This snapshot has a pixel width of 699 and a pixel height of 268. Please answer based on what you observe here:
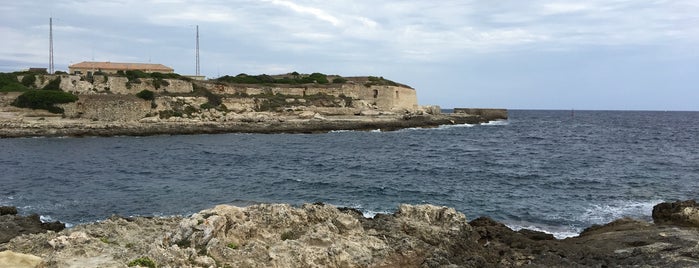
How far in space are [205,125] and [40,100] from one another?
15956mm

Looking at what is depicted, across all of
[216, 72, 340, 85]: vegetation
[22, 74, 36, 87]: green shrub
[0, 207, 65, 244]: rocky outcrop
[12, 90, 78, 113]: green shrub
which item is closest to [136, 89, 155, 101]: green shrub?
[12, 90, 78, 113]: green shrub

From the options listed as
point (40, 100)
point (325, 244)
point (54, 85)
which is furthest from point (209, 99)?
point (325, 244)

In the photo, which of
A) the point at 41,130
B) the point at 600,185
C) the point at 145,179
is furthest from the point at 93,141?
the point at 600,185

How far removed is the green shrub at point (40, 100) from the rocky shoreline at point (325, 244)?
44.4 m

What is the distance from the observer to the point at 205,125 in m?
49.3

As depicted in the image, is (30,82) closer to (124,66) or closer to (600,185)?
(124,66)

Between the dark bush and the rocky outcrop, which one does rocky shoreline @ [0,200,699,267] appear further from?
the dark bush

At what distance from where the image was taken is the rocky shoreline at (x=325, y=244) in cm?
883

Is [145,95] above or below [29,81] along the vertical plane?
below

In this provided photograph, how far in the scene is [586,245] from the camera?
38.1 feet

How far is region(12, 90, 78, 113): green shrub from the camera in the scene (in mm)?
49250

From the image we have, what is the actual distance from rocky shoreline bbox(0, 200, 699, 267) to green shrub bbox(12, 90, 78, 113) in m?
44.4

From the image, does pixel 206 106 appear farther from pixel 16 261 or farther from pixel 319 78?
pixel 16 261

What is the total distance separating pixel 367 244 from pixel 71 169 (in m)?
21.4
